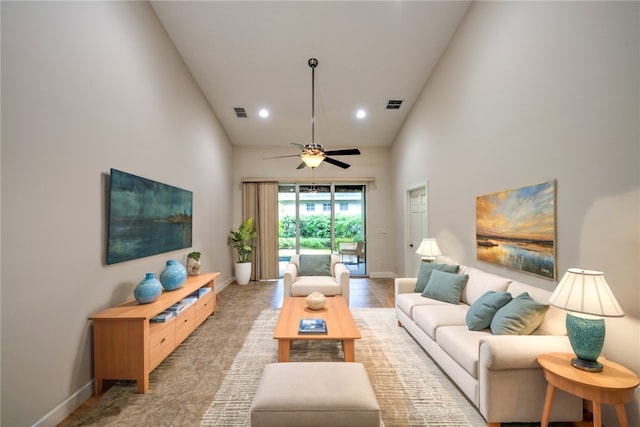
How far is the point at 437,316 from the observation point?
9.00 ft

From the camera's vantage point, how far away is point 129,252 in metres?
2.85

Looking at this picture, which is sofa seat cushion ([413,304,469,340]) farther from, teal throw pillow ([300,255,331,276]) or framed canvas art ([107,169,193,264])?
framed canvas art ([107,169,193,264])

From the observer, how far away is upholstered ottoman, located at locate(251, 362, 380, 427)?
1.49 m

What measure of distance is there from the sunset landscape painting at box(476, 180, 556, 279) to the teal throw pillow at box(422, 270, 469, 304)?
0.37 meters

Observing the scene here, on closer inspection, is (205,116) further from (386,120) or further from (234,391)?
(234,391)

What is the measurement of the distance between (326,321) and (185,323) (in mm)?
1663

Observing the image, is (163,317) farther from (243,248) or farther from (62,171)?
(243,248)

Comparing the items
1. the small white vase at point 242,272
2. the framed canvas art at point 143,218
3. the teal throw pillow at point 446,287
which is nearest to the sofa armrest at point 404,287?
the teal throw pillow at point 446,287

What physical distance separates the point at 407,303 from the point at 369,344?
0.64 metres

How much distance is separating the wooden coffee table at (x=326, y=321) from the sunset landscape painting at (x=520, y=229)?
5.43ft

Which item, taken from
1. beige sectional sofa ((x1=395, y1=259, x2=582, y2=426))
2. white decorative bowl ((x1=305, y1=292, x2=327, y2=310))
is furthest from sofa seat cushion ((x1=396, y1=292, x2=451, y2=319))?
white decorative bowl ((x1=305, y1=292, x2=327, y2=310))

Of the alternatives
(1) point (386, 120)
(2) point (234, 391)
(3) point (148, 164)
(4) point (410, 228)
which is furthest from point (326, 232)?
(2) point (234, 391)

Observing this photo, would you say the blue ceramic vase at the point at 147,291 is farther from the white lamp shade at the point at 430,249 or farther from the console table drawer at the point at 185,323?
the white lamp shade at the point at 430,249

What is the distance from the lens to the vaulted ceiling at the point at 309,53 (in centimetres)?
356
